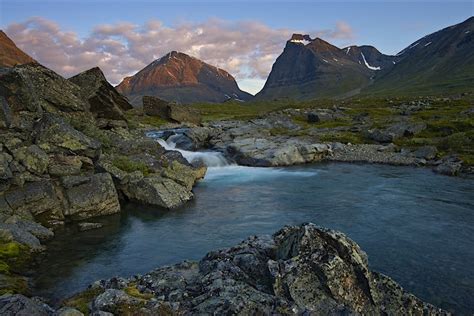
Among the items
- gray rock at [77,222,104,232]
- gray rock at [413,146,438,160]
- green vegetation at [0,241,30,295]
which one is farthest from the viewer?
gray rock at [413,146,438,160]

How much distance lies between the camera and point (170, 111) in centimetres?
9962

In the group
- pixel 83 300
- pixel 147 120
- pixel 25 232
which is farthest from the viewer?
pixel 147 120

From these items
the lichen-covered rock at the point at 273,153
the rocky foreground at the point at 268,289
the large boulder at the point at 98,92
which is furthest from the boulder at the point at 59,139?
the lichen-covered rock at the point at 273,153

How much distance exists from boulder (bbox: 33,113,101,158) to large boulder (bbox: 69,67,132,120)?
12.2 meters

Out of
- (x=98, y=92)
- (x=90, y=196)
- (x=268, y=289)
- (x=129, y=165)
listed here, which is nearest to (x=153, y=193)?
(x=129, y=165)

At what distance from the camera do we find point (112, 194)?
30.9 meters

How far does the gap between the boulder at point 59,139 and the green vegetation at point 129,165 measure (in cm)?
230

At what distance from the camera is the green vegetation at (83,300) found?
1319cm

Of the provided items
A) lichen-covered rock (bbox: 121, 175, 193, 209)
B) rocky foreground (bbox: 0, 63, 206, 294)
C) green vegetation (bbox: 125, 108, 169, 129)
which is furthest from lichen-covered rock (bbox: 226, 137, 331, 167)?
green vegetation (bbox: 125, 108, 169, 129)

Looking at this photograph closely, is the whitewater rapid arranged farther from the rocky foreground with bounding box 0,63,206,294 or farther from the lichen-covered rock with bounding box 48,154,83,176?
the lichen-covered rock with bounding box 48,154,83,176

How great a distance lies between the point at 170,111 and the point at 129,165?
65250 millimetres

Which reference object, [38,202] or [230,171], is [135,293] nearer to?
[38,202]

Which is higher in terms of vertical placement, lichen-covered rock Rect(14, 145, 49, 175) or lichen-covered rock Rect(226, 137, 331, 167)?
lichen-covered rock Rect(14, 145, 49, 175)

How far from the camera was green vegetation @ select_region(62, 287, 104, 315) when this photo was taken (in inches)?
519
